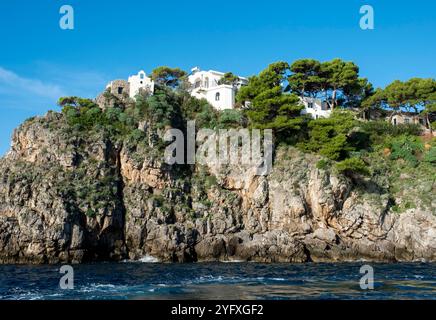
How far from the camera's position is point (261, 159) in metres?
52.8

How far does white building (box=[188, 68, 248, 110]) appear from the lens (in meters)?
67.1

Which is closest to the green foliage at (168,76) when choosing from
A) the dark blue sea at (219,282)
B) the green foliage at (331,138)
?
the green foliage at (331,138)

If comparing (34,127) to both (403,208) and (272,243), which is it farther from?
(403,208)

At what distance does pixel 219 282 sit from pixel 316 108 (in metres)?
45.7

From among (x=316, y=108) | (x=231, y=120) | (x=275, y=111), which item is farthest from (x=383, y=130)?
(x=231, y=120)

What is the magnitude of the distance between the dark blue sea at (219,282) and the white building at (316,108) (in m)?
31.1

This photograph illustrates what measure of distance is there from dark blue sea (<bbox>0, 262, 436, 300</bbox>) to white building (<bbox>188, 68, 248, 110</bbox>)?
32081 millimetres

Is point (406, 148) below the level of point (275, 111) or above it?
below

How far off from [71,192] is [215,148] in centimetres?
1763

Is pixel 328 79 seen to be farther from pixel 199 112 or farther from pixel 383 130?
pixel 199 112

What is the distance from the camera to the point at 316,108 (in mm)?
69875

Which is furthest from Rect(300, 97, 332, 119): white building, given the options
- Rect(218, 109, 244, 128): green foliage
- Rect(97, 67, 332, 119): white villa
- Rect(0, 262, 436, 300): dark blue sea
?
Rect(0, 262, 436, 300): dark blue sea

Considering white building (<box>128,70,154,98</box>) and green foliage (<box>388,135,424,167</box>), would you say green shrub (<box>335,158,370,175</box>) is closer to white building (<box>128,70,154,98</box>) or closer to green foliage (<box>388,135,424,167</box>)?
green foliage (<box>388,135,424,167</box>)
